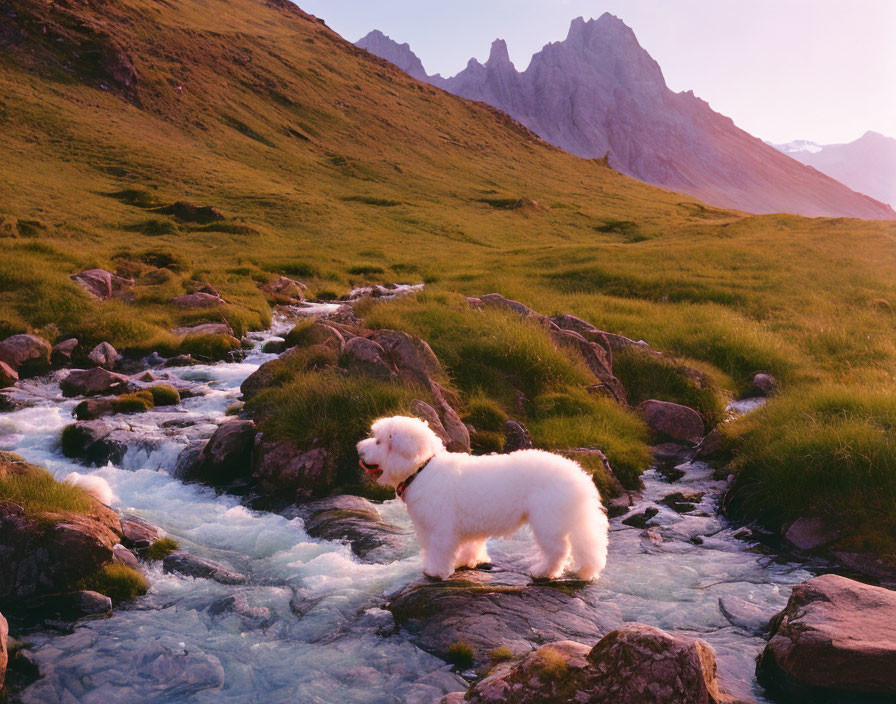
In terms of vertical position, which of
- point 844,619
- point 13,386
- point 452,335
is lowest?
point 13,386

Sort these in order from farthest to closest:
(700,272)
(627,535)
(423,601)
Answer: (700,272) < (627,535) < (423,601)

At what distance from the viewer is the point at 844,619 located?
6.10 metres

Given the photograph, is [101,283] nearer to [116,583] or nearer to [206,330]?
[206,330]

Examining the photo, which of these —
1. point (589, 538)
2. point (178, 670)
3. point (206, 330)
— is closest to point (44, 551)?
point (178, 670)

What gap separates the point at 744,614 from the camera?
7281 mm

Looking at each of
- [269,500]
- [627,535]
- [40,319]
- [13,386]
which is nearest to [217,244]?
[40,319]

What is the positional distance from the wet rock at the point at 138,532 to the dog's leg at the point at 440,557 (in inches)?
147

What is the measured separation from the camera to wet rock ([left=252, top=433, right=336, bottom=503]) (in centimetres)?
1059

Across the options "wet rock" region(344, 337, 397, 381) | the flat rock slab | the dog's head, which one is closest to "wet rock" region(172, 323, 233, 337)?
"wet rock" region(344, 337, 397, 381)

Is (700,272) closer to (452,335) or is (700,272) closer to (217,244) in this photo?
(452,335)

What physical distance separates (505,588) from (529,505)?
101cm

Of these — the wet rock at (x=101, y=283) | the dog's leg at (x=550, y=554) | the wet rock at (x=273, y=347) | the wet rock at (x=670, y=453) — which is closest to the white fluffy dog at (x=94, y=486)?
the dog's leg at (x=550, y=554)

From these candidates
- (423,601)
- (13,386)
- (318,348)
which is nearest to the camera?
(423,601)

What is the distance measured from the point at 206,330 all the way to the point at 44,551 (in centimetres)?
1504
